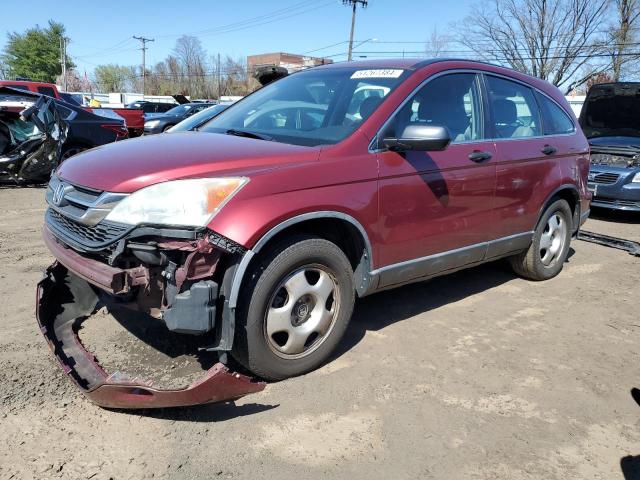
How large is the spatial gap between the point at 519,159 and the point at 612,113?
6917 mm

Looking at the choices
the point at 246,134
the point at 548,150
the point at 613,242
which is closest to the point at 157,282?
the point at 246,134

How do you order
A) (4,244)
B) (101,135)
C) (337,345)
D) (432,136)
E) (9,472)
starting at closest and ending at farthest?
1. (9,472)
2. (432,136)
3. (337,345)
4. (4,244)
5. (101,135)

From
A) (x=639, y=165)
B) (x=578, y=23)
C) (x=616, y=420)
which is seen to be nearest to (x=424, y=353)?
(x=616, y=420)

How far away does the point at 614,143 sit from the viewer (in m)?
8.78

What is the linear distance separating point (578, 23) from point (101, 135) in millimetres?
29974

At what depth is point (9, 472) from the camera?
2.39 m

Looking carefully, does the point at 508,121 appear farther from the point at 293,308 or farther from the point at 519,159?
the point at 293,308

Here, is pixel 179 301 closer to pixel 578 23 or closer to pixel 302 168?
pixel 302 168

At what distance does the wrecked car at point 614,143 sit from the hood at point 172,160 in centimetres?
672

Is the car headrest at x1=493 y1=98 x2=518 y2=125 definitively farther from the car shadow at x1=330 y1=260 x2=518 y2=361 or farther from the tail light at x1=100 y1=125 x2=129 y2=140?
the tail light at x1=100 y1=125 x2=129 y2=140

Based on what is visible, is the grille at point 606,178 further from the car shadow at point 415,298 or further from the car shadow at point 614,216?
the car shadow at point 415,298

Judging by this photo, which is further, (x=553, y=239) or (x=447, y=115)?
(x=553, y=239)

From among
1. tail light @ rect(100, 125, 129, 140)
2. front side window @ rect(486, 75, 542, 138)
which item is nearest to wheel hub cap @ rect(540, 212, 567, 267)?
front side window @ rect(486, 75, 542, 138)

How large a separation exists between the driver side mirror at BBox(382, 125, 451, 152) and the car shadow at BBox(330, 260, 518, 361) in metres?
1.43
